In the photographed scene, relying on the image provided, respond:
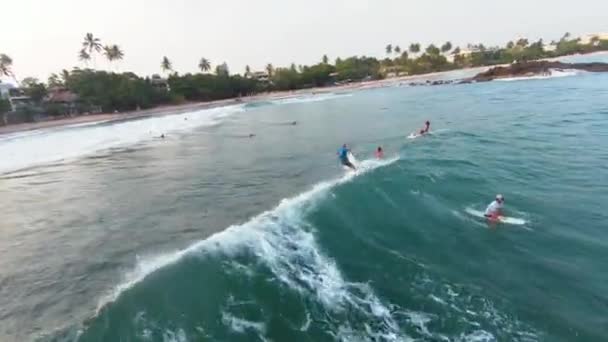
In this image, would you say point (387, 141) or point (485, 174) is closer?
point (485, 174)

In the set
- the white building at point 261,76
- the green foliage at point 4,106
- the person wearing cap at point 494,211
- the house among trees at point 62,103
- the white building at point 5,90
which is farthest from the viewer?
the white building at point 261,76

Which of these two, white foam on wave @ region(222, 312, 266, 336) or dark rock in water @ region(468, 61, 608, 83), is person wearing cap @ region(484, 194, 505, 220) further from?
dark rock in water @ region(468, 61, 608, 83)

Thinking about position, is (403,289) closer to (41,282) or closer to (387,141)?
(41,282)

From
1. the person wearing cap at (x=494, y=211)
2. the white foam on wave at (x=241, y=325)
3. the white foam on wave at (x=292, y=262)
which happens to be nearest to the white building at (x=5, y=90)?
the white foam on wave at (x=292, y=262)

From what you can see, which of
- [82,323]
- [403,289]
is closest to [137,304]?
[82,323]

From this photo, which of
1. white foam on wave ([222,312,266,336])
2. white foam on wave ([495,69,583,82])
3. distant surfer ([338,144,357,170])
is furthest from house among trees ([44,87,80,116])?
white foam on wave ([495,69,583,82])

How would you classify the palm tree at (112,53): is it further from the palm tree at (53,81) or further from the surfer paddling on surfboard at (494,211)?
the surfer paddling on surfboard at (494,211)

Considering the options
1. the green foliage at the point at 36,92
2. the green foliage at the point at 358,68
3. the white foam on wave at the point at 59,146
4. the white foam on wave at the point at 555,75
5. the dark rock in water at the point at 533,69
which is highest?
the green foliage at the point at 36,92
